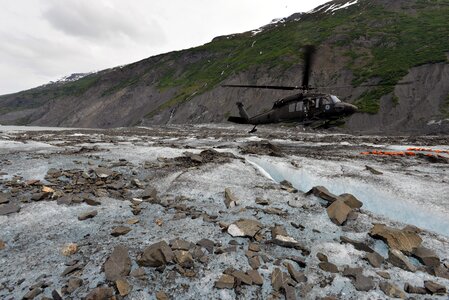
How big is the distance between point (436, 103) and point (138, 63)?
409 ft

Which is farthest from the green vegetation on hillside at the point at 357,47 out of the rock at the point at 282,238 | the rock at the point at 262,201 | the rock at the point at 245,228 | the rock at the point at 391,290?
the rock at the point at 391,290

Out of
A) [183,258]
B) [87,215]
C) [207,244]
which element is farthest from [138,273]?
[87,215]

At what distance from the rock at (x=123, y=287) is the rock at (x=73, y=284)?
0.59 meters

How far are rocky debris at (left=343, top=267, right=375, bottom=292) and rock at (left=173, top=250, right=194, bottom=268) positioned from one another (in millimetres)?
2733

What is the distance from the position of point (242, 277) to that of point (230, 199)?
124 inches

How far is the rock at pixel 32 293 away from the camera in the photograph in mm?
4551

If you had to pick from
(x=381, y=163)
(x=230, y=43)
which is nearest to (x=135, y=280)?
(x=381, y=163)

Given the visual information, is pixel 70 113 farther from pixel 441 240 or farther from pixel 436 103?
pixel 441 240

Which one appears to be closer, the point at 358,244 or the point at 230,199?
the point at 358,244

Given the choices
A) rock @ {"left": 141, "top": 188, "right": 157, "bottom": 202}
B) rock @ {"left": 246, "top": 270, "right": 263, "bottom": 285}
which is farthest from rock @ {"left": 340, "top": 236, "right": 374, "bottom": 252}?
rock @ {"left": 141, "top": 188, "right": 157, "bottom": 202}

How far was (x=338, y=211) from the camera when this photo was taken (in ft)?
24.3

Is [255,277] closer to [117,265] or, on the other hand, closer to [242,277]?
[242,277]

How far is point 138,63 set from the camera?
5571 inches

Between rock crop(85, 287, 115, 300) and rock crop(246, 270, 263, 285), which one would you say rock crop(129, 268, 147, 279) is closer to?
rock crop(85, 287, 115, 300)
